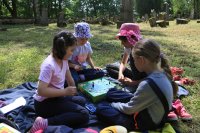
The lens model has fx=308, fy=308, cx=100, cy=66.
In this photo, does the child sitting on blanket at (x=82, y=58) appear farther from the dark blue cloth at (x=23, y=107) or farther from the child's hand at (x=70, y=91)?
the child's hand at (x=70, y=91)

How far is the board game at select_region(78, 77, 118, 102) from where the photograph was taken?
15.2ft

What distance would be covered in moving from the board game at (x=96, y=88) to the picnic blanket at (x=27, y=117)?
1.89 ft

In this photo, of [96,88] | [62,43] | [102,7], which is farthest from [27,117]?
[102,7]

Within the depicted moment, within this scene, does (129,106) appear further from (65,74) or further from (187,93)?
(187,93)

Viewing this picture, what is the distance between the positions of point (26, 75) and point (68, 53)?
2784 millimetres

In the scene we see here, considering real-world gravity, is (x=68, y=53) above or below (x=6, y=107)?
above

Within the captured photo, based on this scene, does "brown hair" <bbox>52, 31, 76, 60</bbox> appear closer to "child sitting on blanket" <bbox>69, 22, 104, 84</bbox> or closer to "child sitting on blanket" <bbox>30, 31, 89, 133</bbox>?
"child sitting on blanket" <bbox>30, 31, 89, 133</bbox>

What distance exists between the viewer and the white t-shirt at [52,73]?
12.4ft

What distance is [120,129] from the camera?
11.1 feet

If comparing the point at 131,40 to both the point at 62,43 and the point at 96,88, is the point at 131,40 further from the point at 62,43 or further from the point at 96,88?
the point at 62,43

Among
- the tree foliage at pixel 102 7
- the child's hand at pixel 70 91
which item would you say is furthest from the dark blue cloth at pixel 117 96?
the tree foliage at pixel 102 7

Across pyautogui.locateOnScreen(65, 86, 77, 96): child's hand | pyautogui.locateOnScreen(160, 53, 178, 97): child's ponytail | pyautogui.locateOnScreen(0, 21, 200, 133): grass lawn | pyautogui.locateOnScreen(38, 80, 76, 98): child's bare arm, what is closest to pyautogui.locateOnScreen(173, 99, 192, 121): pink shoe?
pyautogui.locateOnScreen(0, 21, 200, 133): grass lawn

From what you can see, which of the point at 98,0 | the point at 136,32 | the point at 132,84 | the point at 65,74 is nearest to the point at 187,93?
the point at 132,84

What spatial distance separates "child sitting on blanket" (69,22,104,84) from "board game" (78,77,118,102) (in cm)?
22
